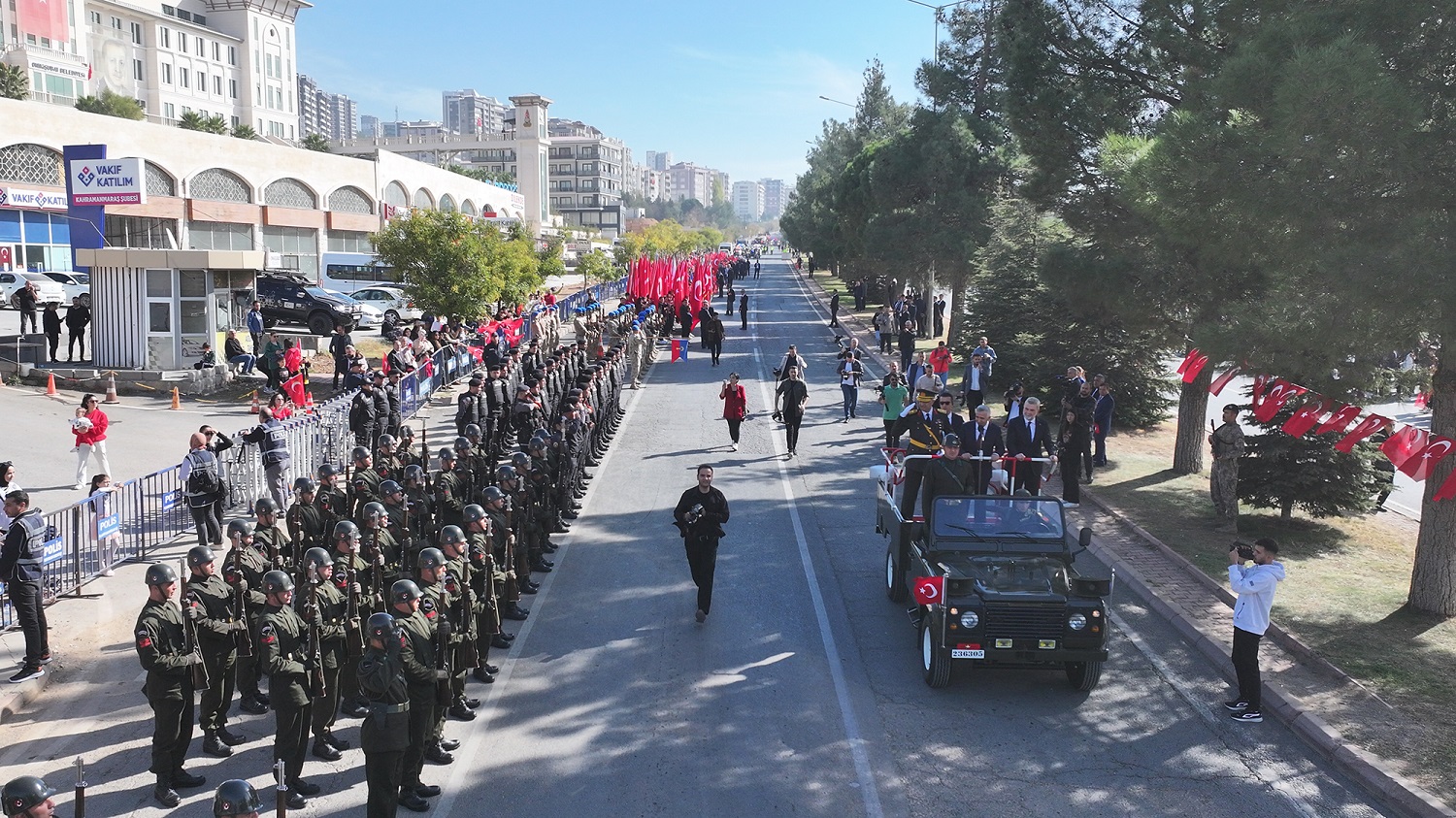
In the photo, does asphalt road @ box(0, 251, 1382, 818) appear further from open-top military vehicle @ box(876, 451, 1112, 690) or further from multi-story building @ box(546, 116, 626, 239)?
multi-story building @ box(546, 116, 626, 239)

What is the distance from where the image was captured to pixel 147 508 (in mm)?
13555

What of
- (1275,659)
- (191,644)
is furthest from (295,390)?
(1275,659)

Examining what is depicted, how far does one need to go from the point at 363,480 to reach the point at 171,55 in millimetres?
100379

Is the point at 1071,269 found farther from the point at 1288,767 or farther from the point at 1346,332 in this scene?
the point at 1288,767

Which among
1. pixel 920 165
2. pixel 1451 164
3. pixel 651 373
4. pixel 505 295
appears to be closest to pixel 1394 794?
pixel 1451 164

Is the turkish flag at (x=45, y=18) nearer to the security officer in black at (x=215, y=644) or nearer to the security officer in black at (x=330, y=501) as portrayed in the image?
the security officer in black at (x=330, y=501)

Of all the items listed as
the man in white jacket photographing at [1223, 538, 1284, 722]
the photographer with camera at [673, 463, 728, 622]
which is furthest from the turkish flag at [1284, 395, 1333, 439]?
the photographer with camera at [673, 463, 728, 622]

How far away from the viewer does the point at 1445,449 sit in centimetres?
1075

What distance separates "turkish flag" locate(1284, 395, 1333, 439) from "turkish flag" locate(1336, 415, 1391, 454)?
546 mm

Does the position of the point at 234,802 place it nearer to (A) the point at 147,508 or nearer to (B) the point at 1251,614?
(B) the point at 1251,614

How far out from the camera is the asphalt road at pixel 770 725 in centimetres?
783

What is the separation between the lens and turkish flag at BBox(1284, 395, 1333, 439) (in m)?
12.7

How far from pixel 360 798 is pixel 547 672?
2.54 metres

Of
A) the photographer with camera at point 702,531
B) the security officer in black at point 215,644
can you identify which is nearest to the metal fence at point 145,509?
the security officer in black at point 215,644
